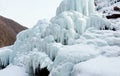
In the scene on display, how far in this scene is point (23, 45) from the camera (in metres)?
26.2

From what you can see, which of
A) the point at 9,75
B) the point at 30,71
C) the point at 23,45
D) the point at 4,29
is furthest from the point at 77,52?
the point at 4,29

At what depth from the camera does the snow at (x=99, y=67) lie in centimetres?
1524

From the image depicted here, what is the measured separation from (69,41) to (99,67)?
219 inches

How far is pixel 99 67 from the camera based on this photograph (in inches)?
625

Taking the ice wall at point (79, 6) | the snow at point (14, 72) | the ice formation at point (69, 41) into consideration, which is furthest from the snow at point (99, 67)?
the ice wall at point (79, 6)

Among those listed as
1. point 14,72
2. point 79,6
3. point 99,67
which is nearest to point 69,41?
point 79,6

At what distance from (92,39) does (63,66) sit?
3.78 meters

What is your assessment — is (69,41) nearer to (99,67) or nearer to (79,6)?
(79,6)

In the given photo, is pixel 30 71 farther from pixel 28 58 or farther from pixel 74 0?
pixel 74 0

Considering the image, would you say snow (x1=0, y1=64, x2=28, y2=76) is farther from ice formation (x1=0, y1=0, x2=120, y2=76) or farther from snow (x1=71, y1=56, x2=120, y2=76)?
snow (x1=71, y1=56, x2=120, y2=76)

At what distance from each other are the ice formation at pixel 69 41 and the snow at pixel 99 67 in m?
0.44

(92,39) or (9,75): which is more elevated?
(92,39)

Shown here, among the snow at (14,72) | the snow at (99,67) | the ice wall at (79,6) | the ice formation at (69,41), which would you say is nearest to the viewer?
the snow at (99,67)

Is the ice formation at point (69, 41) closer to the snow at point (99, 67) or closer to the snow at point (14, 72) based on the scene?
the snow at point (99, 67)
